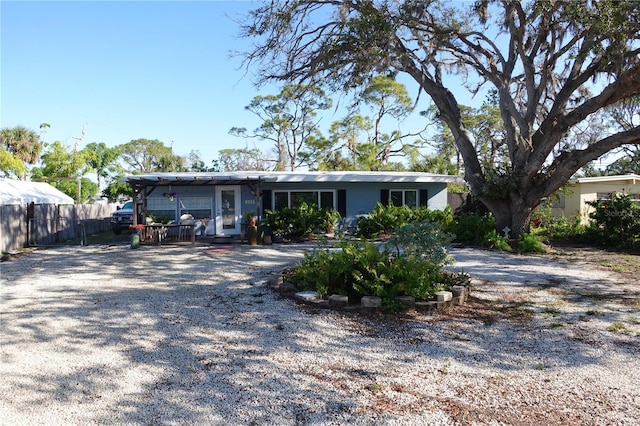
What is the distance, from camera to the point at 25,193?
19453 millimetres

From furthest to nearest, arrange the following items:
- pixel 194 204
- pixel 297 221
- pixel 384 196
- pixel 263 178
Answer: pixel 384 196, pixel 194 204, pixel 263 178, pixel 297 221

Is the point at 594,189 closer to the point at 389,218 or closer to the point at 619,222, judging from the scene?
the point at 619,222

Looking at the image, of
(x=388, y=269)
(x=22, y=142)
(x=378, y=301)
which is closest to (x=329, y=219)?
(x=388, y=269)

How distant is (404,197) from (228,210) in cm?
686

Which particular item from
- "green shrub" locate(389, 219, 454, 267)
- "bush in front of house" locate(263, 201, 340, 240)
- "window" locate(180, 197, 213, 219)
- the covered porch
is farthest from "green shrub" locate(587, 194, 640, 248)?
"window" locate(180, 197, 213, 219)

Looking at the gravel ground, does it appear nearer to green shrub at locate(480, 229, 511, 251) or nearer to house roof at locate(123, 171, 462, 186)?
green shrub at locate(480, 229, 511, 251)

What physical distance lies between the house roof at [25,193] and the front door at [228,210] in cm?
840

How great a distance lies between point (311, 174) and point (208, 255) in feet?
19.2

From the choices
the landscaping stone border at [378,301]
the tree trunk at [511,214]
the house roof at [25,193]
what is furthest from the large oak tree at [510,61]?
the house roof at [25,193]

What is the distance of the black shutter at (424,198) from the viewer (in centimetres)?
1738

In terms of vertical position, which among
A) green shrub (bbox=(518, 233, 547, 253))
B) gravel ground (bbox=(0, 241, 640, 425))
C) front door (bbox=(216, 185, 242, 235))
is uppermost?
front door (bbox=(216, 185, 242, 235))

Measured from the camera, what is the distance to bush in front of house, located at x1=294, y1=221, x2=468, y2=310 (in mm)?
5641

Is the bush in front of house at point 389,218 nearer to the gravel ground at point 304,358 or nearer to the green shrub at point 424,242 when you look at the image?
the gravel ground at point 304,358

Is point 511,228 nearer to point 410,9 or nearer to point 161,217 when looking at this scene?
point 410,9
